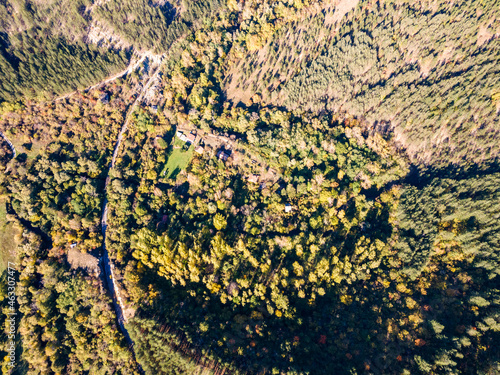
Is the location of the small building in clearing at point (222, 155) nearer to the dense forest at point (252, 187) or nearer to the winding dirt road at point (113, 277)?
the dense forest at point (252, 187)

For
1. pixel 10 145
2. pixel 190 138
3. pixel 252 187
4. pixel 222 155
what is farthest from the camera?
pixel 190 138

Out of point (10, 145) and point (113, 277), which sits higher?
point (10, 145)

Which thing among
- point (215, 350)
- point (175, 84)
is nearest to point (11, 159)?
point (175, 84)

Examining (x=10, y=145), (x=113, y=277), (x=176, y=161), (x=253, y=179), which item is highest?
(x=253, y=179)

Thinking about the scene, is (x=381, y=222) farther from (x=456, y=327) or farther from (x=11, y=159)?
(x=11, y=159)

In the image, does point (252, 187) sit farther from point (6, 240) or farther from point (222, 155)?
point (6, 240)

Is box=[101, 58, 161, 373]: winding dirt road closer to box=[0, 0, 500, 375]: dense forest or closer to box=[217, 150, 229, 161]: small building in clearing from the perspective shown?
box=[0, 0, 500, 375]: dense forest

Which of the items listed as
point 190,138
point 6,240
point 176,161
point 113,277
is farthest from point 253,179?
point 6,240

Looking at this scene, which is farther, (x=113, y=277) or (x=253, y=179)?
(x=253, y=179)
